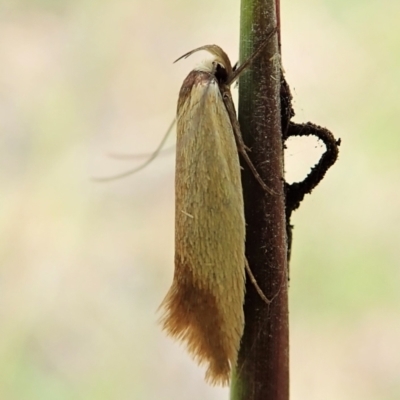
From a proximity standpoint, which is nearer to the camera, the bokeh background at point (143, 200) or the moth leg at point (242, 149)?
the moth leg at point (242, 149)

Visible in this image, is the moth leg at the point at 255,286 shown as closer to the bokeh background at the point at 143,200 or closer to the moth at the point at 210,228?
the moth at the point at 210,228

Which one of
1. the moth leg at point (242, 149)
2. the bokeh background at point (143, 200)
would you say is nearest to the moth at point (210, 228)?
the moth leg at point (242, 149)

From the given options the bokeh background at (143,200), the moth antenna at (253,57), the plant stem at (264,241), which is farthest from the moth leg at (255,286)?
the bokeh background at (143,200)

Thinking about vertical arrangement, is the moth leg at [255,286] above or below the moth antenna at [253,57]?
below

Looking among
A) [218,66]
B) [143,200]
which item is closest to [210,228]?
A: [218,66]

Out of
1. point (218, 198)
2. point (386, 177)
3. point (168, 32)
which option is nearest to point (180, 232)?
point (218, 198)

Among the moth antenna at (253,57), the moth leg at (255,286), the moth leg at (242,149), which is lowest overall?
the moth leg at (255,286)

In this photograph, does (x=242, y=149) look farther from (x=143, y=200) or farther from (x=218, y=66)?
(x=143, y=200)

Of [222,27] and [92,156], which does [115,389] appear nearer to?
[92,156]
